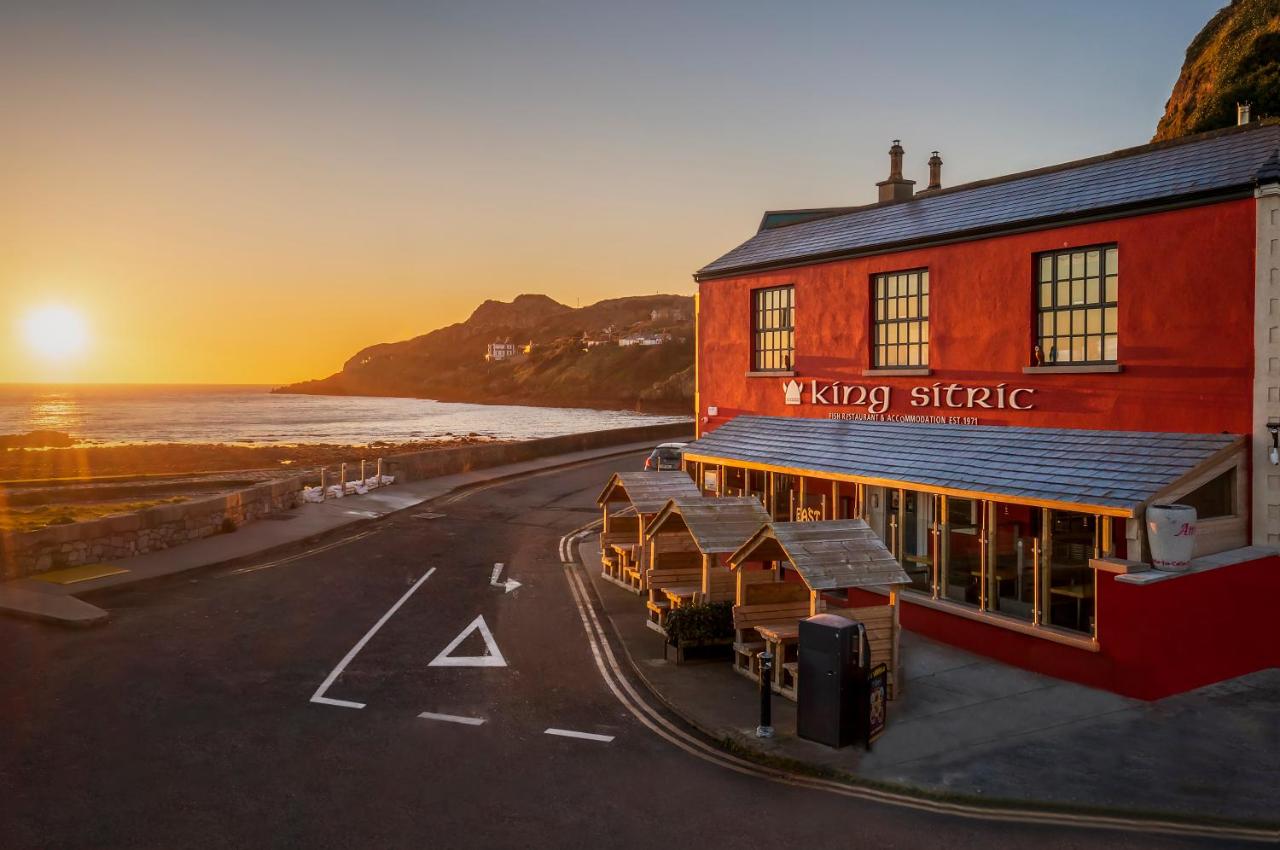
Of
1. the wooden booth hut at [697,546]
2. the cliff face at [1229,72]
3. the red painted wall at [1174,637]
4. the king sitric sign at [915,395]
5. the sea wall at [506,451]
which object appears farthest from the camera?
the cliff face at [1229,72]

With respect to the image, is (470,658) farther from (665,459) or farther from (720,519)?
(665,459)

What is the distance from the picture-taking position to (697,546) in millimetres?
16406

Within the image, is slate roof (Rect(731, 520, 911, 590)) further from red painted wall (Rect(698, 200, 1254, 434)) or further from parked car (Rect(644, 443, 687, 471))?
parked car (Rect(644, 443, 687, 471))

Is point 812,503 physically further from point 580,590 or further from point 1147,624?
point 1147,624

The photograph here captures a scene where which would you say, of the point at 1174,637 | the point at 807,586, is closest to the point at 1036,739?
the point at 1174,637

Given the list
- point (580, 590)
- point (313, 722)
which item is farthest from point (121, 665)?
point (580, 590)

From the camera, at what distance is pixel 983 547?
1493cm

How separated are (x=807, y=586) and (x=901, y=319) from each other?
345 inches

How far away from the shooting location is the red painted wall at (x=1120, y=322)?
13.8 meters

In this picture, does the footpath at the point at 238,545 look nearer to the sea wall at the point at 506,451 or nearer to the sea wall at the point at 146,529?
the sea wall at the point at 146,529

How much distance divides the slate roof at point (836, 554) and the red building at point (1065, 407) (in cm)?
290

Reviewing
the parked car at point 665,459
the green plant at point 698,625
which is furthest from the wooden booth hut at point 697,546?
the parked car at point 665,459

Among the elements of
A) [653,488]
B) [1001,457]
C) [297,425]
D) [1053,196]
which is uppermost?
[1053,196]

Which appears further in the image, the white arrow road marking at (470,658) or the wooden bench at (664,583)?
the wooden bench at (664,583)
